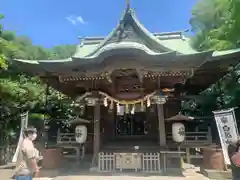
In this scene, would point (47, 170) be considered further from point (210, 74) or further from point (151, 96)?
point (210, 74)

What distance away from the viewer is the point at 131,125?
1345 centimetres

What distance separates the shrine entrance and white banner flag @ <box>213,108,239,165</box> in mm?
5086

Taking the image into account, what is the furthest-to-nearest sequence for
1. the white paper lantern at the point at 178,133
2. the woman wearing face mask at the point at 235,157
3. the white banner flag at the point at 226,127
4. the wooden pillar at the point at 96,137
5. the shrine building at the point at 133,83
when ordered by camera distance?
1. the white paper lantern at the point at 178,133
2. the wooden pillar at the point at 96,137
3. the shrine building at the point at 133,83
4. the white banner flag at the point at 226,127
5. the woman wearing face mask at the point at 235,157

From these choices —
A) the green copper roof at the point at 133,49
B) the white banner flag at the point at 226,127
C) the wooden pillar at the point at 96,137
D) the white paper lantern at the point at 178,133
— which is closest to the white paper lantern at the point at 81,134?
the wooden pillar at the point at 96,137

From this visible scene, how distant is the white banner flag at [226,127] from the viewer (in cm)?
843

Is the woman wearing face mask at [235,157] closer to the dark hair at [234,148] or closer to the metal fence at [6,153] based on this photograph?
the dark hair at [234,148]

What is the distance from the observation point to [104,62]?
9414 millimetres

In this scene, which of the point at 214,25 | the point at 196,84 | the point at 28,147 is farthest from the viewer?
the point at 214,25

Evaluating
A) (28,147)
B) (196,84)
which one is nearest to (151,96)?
(196,84)

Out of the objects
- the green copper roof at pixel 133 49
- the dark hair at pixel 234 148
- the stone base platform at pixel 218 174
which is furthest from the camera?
the green copper roof at pixel 133 49

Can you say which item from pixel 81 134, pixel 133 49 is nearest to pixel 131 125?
pixel 81 134

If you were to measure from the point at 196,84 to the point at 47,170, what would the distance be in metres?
9.16

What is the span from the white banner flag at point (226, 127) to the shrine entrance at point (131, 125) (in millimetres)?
5086

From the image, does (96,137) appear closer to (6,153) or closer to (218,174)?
(218,174)
